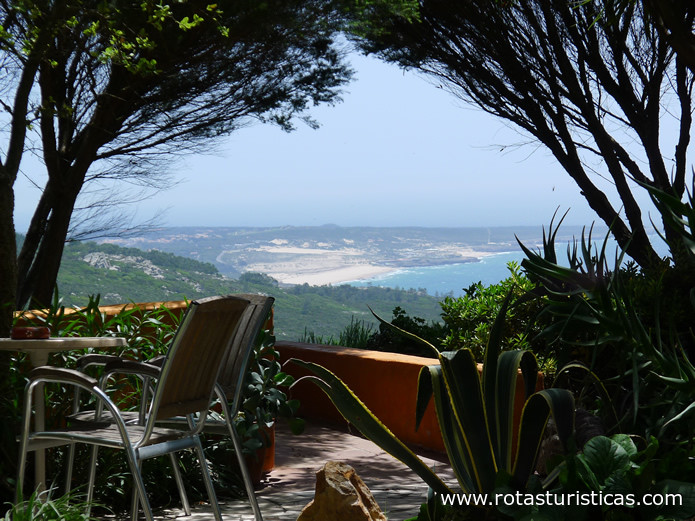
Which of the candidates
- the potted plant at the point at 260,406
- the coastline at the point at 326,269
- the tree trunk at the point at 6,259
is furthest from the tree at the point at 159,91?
the coastline at the point at 326,269

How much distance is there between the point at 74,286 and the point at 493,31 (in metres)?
16.4

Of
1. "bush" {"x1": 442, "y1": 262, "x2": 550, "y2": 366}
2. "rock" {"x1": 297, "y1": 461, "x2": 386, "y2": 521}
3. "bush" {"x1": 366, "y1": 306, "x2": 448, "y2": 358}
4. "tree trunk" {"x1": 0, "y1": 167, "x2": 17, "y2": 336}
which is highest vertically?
"tree trunk" {"x1": 0, "y1": 167, "x2": 17, "y2": 336}

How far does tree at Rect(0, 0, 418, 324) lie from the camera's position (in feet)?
29.8

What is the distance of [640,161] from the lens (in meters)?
11.8

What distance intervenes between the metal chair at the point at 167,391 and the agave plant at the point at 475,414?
63cm

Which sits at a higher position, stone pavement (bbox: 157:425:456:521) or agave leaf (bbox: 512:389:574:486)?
agave leaf (bbox: 512:389:574:486)

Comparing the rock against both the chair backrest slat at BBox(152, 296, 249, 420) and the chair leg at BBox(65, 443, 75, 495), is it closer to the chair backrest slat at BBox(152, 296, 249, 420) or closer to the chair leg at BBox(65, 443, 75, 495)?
the chair backrest slat at BBox(152, 296, 249, 420)

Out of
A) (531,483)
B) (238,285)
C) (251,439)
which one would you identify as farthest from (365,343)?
(238,285)

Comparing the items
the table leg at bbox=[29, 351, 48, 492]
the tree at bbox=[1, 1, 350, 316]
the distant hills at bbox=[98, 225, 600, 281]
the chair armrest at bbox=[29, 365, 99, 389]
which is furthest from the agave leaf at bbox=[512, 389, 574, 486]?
the distant hills at bbox=[98, 225, 600, 281]

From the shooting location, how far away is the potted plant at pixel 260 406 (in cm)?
429

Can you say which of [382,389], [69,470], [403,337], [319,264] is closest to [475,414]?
[69,470]

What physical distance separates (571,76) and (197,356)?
9.89 metres

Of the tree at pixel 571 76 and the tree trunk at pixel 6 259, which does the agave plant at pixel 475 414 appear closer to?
the tree trunk at pixel 6 259

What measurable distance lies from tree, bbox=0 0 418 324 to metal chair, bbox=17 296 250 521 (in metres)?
5.70
